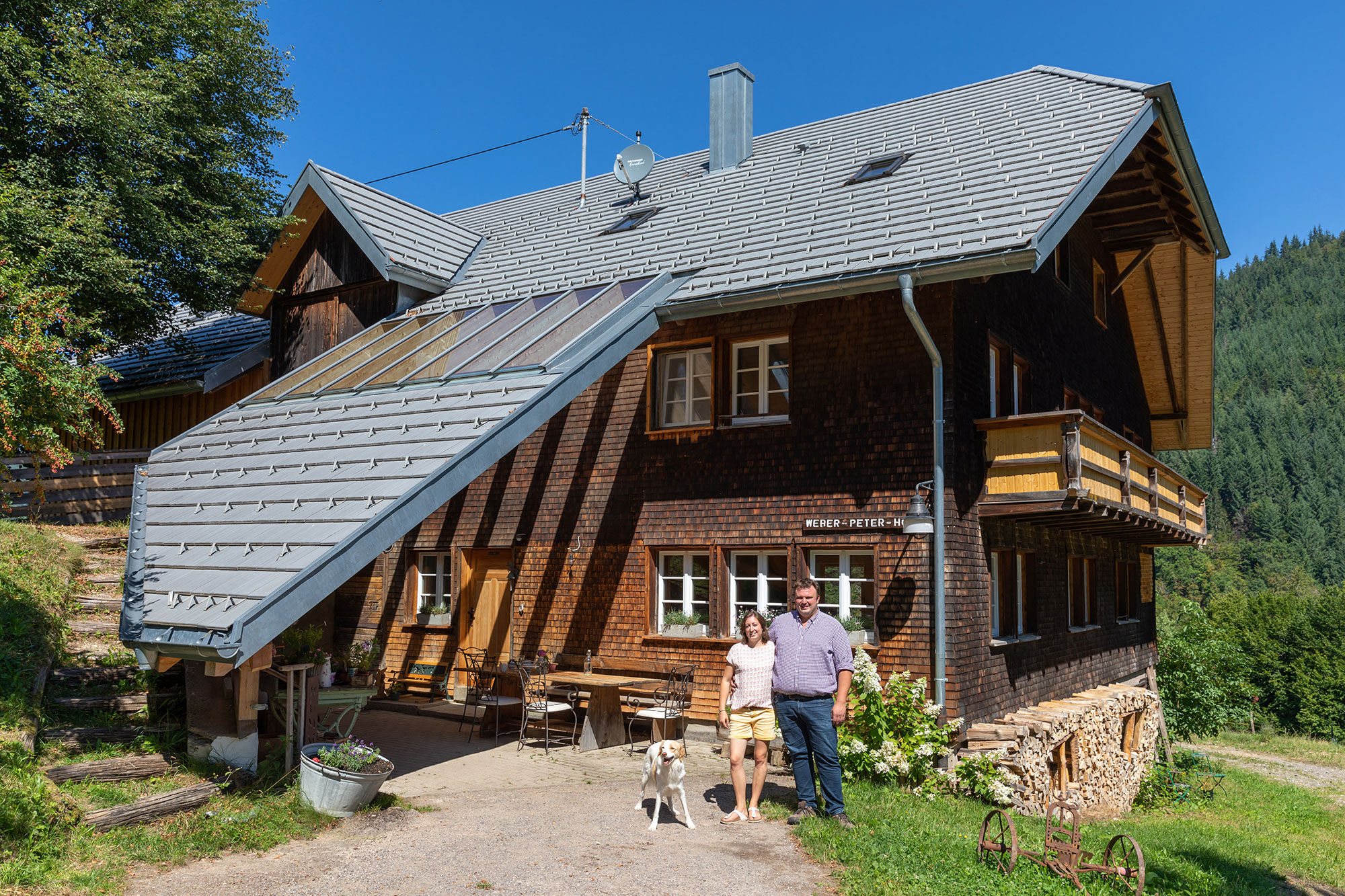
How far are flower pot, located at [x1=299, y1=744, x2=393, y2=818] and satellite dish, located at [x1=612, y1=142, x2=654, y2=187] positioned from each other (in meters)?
12.1

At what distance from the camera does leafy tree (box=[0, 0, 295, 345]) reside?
13266 mm

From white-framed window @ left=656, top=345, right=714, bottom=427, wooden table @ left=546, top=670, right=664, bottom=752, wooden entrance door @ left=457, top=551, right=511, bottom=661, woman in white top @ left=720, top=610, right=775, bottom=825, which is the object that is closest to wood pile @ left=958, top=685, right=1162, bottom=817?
woman in white top @ left=720, top=610, right=775, bottom=825

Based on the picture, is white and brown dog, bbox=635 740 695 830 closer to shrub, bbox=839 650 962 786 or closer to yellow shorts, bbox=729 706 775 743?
yellow shorts, bbox=729 706 775 743

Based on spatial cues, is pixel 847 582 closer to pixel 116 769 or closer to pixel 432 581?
pixel 432 581

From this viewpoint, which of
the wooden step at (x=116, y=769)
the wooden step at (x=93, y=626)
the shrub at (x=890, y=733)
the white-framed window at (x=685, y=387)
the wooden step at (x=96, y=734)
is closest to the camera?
the wooden step at (x=116, y=769)

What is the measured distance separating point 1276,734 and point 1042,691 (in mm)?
40475

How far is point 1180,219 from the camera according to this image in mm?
16781

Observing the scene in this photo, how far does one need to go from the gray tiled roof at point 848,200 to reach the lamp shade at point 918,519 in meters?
2.60

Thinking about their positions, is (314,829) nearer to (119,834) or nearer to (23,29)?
(119,834)

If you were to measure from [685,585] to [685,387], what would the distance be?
2629 mm

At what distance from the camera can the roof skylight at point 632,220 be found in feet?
52.1

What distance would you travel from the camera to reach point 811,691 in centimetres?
809

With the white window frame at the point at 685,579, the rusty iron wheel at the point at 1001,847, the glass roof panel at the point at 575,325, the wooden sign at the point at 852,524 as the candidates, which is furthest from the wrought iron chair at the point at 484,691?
the rusty iron wheel at the point at 1001,847

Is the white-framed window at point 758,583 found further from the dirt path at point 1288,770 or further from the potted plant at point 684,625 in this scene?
the dirt path at point 1288,770
